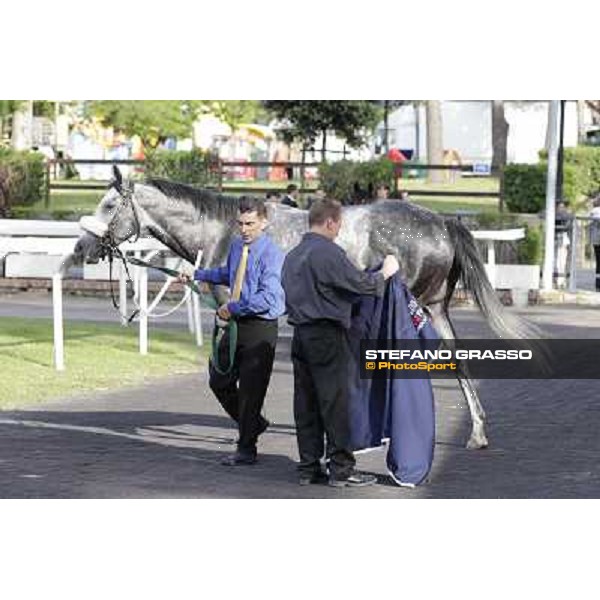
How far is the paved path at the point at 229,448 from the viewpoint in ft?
33.6

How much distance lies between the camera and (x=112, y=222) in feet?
41.8

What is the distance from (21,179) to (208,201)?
16.3 meters

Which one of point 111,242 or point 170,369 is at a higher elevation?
point 111,242

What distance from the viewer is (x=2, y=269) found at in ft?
91.9

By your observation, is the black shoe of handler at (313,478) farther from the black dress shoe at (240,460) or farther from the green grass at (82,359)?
the green grass at (82,359)

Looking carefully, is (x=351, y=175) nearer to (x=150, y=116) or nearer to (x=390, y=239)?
(x=150, y=116)

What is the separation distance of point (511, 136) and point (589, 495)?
26457mm

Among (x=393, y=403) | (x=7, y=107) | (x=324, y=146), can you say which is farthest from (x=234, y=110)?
(x=393, y=403)

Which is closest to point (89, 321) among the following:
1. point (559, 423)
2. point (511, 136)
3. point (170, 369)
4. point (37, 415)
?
point (170, 369)

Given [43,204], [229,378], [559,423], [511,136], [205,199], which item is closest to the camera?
[229,378]

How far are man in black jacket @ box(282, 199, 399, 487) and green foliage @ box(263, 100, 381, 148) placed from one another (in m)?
24.1

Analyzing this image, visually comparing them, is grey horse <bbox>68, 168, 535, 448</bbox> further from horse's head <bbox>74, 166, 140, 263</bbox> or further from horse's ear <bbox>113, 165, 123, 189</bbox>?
horse's head <bbox>74, 166, 140, 263</bbox>

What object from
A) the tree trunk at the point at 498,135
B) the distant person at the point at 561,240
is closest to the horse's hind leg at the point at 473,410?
the distant person at the point at 561,240

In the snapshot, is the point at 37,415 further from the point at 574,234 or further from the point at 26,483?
the point at 574,234
